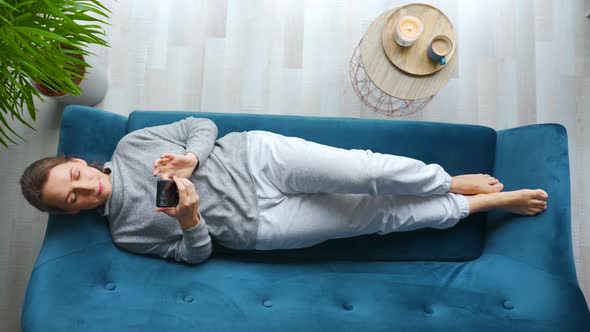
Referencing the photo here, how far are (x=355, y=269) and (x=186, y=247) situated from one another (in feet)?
1.97

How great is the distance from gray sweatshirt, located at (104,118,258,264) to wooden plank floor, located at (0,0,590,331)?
0.53 meters

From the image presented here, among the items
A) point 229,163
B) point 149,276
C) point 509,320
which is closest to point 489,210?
point 509,320

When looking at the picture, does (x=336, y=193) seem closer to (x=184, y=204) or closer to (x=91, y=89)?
(x=184, y=204)

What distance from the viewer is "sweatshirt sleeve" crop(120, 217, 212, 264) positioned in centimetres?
130

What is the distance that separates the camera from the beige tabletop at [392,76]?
152cm

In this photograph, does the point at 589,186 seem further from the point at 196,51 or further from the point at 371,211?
the point at 196,51

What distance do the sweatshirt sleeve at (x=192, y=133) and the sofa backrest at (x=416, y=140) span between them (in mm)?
93

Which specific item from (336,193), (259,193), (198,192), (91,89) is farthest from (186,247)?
(91,89)

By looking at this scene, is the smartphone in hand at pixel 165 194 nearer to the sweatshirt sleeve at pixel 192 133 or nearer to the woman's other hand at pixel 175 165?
the woman's other hand at pixel 175 165

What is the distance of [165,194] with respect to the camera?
1.19 metres

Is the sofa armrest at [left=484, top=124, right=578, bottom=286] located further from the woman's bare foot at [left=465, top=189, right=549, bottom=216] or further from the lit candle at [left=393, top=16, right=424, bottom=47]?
the lit candle at [left=393, top=16, right=424, bottom=47]

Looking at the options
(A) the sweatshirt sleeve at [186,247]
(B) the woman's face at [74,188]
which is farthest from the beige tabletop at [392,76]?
(B) the woman's face at [74,188]

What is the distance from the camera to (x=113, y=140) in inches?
60.5

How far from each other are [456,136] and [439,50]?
0.34 metres
